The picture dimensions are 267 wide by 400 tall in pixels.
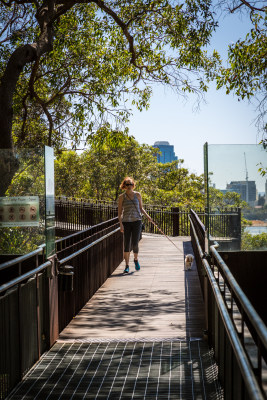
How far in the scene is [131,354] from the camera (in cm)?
494

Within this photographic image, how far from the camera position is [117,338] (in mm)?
5570

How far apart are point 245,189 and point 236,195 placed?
138 millimetres

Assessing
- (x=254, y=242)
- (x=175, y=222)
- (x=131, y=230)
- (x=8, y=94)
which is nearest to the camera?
(x=254, y=242)

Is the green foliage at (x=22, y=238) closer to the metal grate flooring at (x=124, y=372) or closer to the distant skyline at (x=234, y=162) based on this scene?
the metal grate flooring at (x=124, y=372)

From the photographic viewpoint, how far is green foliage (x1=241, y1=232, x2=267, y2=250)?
20.6 feet

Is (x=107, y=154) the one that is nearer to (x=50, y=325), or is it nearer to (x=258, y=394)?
(x=50, y=325)

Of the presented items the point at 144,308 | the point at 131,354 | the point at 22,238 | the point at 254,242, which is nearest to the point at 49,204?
the point at 22,238

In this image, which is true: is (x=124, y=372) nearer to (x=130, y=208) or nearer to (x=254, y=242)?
(x=254, y=242)

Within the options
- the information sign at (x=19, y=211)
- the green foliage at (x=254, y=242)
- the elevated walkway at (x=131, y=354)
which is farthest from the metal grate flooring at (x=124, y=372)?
the green foliage at (x=254, y=242)

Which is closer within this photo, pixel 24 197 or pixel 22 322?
pixel 22 322

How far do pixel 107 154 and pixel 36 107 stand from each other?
19.8m

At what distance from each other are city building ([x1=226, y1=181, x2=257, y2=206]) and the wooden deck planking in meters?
1.57

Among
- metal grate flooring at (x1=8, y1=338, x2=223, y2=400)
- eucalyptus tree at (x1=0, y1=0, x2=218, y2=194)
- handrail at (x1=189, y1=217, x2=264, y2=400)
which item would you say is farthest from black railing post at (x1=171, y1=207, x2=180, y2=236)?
handrail at (x1=189, y1=217, x2=264, y2=400)

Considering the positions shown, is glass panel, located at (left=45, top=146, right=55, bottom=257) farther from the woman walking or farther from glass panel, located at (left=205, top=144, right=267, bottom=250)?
the woman walking
